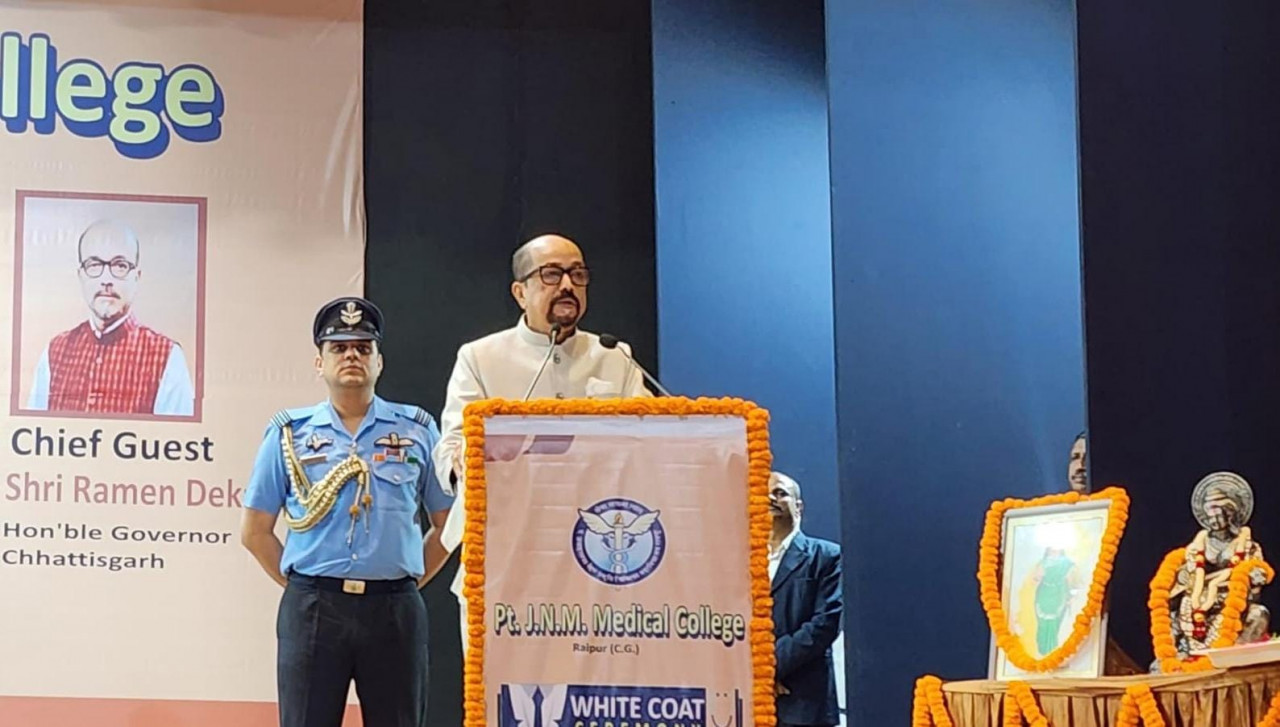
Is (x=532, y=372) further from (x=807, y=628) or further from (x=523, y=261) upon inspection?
Result: (x=807, y=628)

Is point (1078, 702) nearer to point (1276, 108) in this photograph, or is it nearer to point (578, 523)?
point (578, 523)

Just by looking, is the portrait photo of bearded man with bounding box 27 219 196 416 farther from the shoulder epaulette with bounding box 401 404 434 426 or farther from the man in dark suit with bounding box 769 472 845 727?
Result: the man in dark suit with bounding box 769 472 845 727

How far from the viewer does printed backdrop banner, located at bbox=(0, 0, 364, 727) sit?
18.7 ft

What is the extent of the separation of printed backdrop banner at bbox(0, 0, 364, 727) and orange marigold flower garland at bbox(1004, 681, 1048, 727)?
3.53 metres

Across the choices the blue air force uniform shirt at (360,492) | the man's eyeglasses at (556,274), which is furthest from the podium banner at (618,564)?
A: the blue air force uniform shirt at (360,492)

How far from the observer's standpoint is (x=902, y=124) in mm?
4191

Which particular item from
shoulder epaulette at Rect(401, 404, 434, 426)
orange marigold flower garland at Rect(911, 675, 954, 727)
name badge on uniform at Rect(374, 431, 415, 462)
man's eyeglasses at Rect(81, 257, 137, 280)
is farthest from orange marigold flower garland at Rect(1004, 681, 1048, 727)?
man's eyeglasses at Rect(81, 257, 137, 280)

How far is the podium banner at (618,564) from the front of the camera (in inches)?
113

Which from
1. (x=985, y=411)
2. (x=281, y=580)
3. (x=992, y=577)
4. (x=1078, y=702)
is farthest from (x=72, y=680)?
(x=1078, y=702)

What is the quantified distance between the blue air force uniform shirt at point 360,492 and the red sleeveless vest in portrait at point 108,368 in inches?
68.9

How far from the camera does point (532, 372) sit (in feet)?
12.7

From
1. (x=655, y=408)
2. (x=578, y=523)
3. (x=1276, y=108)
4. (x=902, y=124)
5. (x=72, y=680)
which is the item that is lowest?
(x=72, y=680)

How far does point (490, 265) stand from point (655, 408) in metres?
3.27

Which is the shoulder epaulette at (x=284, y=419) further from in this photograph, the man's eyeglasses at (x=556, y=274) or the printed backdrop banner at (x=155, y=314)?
the printed backdrop banner at (x=155, y=314)
